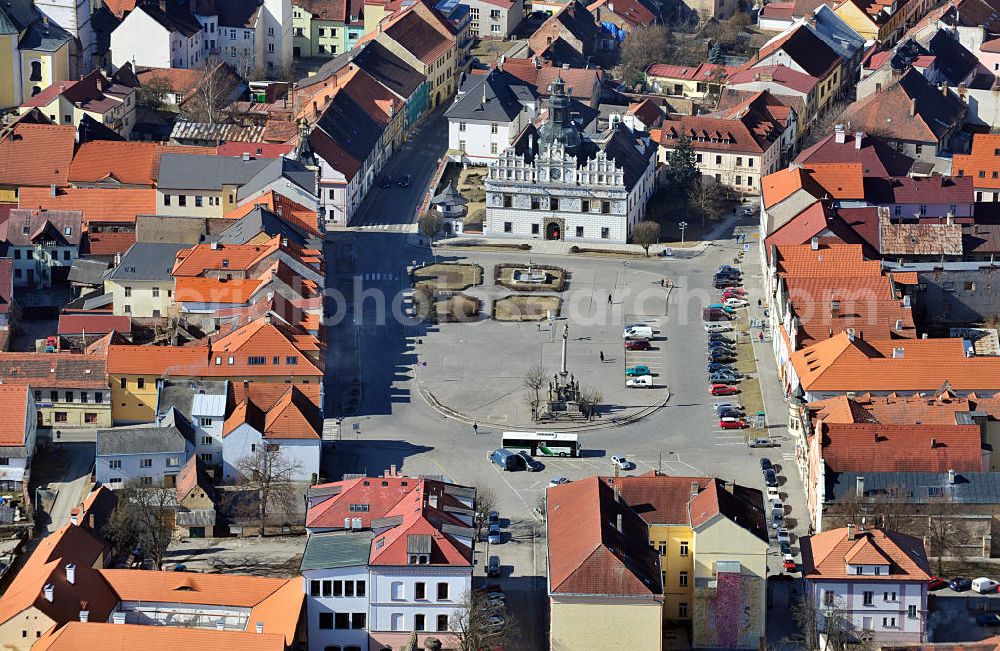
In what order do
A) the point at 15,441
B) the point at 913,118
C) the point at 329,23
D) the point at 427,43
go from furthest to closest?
the point at 329,23
the point at 427,43
the point at 913,118
the point at 15,441

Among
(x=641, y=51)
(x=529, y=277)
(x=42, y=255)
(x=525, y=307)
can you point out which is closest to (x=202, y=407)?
(x=525, y=307)

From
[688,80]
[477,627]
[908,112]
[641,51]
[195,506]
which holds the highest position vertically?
[641,51]

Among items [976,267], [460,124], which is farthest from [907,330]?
[460,124]

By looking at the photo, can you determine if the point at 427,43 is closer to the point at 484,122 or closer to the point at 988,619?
the point at 484,122

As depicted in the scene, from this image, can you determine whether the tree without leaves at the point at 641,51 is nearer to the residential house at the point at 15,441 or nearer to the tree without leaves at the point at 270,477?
the tree without leaves at the point at 270,477

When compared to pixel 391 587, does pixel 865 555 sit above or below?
above

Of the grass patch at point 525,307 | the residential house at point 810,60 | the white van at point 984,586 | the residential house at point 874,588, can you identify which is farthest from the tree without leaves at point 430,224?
the white van at point 984,586

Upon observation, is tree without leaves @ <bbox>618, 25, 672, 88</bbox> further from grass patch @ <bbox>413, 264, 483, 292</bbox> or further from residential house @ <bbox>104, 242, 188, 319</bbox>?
residential house @ <bbox>104, 242, 188, 319</bbox>
